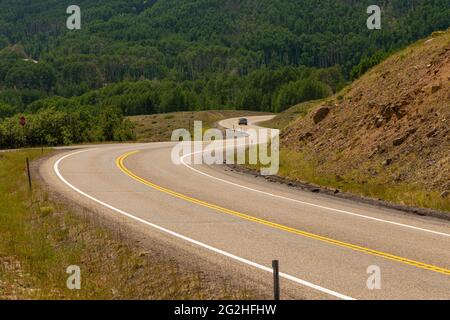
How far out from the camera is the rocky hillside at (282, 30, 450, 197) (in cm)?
2012

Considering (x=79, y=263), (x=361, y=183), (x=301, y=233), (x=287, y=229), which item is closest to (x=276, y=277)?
(x=301, y=233)

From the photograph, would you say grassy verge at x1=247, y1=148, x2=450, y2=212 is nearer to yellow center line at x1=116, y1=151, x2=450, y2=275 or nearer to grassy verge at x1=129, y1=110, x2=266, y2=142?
yellow center line at x1=116, y1=151, x2=450, y2=275

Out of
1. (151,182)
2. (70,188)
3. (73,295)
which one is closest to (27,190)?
(70,188)

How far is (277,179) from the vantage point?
24359 mm

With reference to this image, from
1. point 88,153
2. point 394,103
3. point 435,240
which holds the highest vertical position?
point 394,103

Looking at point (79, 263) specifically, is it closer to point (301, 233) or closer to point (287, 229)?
point (287, 229)

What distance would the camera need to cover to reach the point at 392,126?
2338 centimetres

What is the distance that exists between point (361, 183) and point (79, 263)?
12154 millimetres

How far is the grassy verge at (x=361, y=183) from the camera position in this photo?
58.5 ft

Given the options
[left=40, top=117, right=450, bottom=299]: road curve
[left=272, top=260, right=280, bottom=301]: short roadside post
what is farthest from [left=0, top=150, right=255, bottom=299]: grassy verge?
[left=272, top=260, right=280, bottom=301]: short roadside post

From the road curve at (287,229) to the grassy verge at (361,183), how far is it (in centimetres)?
138

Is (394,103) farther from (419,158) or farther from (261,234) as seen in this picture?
(261,234)

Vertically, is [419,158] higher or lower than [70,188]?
higher
